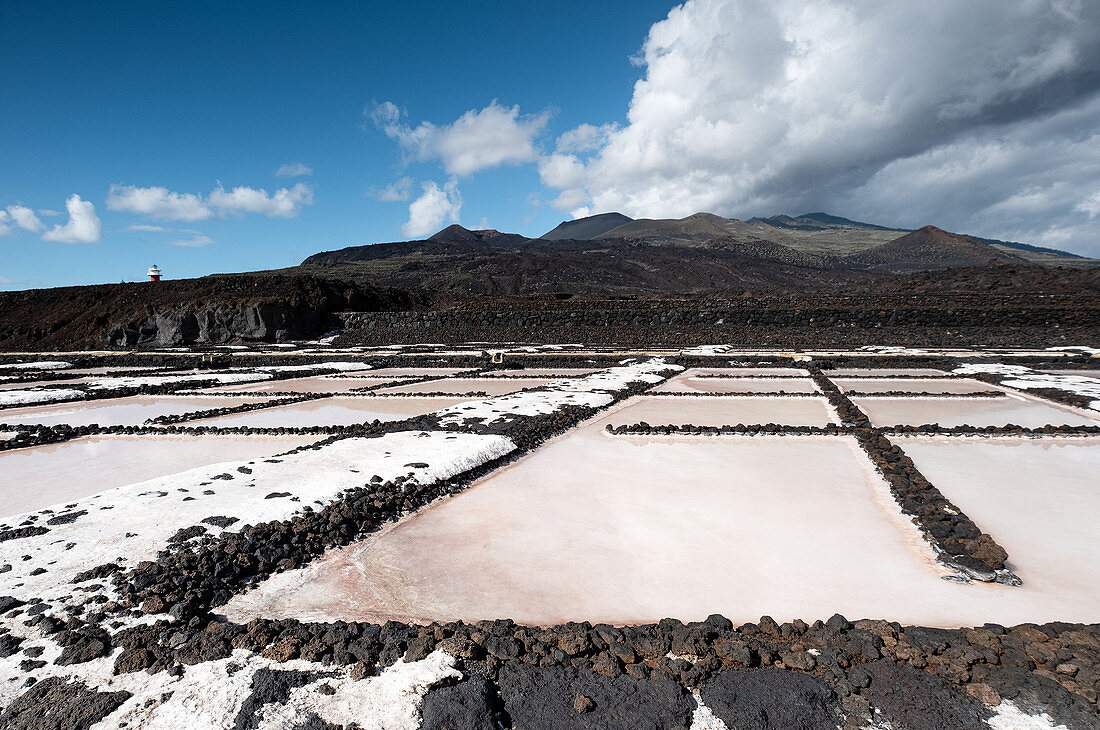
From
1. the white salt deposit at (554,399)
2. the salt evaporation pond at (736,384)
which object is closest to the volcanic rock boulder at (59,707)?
the white salt deposit at (554,399)

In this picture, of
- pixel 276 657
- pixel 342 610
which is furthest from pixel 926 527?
pixel 276 657

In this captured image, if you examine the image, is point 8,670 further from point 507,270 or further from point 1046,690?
point 507,270

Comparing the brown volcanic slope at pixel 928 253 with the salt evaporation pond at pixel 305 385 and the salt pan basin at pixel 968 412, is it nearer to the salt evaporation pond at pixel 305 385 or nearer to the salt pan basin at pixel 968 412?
the salt pan basin at pixel 968 412

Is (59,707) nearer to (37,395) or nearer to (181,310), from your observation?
(37,395)

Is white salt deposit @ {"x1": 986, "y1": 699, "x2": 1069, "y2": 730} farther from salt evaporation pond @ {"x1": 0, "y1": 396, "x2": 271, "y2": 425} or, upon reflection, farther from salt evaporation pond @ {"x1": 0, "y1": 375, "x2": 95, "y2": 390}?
salt evaporation pond @ {"x1": 0, "y1": 375, "x2": 95, "y2": 390}

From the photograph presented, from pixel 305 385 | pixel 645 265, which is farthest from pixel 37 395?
pixel 645 265
